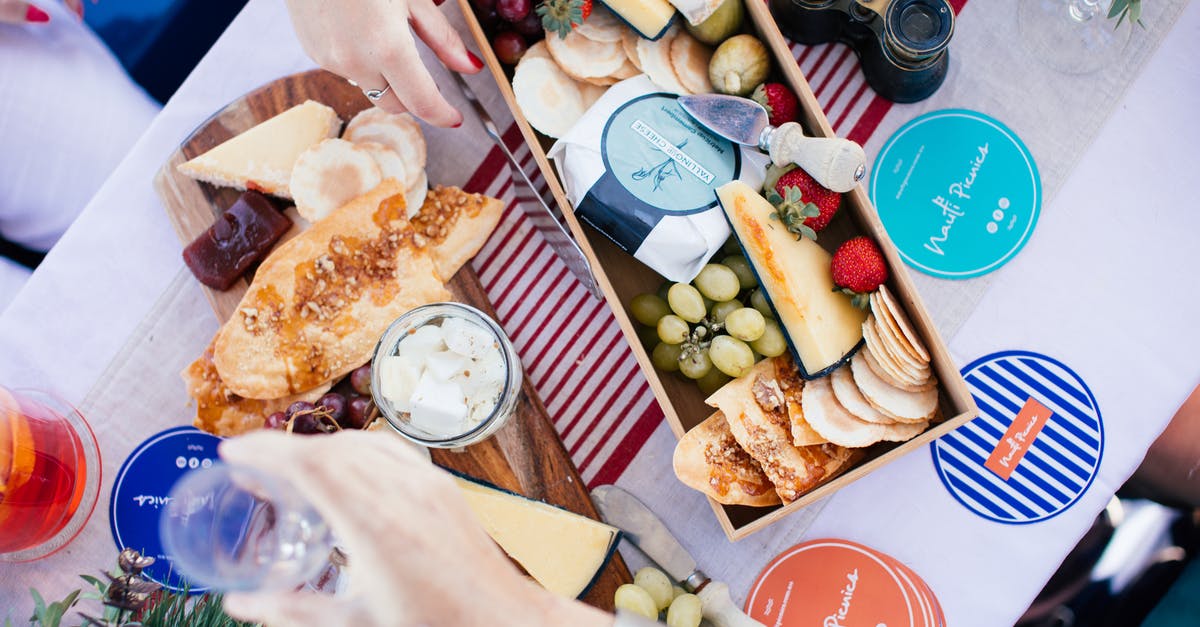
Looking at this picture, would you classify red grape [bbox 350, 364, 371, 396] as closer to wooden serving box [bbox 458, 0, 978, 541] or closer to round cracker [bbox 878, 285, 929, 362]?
wooden serving box [bbox 458, 0, 978, 541]

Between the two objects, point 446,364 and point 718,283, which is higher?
point 718,283

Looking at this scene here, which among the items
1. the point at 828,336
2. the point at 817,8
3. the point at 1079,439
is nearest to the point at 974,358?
the point at 1079,439

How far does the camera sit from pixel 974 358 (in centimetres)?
110

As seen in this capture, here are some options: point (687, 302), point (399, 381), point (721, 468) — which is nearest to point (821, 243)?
point (687, 302)

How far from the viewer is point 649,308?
1020mm

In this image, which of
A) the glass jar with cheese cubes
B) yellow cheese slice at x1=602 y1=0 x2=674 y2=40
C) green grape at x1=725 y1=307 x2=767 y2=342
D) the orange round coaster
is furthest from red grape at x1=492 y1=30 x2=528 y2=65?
the orange round coaster

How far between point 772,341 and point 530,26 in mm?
505

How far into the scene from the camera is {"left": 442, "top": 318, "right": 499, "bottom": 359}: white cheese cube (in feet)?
3.17

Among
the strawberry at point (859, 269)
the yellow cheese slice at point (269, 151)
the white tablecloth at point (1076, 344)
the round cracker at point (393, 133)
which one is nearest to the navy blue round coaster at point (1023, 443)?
the white tablecloth at point (1076, 344)

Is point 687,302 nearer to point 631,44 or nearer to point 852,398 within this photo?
point 852,398

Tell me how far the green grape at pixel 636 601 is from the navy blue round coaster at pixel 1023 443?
431 mm

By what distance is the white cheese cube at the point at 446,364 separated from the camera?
3.12 ft

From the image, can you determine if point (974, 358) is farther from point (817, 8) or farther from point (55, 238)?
point (55, 238)

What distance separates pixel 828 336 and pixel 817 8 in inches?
16.7
